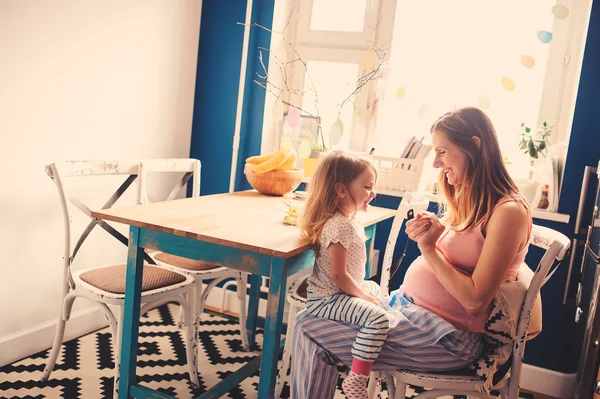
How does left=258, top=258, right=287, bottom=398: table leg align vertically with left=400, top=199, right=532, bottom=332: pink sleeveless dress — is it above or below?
below

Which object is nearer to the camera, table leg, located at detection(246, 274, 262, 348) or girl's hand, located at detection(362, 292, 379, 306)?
girl's hand, located at detection(362, 292, 379, 306)

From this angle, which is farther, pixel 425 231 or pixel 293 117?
pixel 293 117

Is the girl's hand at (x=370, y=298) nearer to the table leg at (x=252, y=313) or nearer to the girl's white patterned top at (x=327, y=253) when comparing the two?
the girl's white patterned top at (x=327, y=253)

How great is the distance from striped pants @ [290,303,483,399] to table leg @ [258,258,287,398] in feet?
0.24

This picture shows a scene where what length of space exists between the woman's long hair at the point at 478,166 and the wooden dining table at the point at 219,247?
0.48 metres

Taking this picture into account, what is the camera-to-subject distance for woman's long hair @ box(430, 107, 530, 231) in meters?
1.46

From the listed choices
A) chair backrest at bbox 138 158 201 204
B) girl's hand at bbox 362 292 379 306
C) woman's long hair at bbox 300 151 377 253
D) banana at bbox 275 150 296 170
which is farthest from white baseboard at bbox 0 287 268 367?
girl's hand at bbox 362 292 379 306

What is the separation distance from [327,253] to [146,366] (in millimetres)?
1213

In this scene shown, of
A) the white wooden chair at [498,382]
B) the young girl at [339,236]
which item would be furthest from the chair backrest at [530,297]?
the young girl at [339,236]

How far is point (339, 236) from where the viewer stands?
1.56 meters

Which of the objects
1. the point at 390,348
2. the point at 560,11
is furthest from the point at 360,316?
the point at 560,11

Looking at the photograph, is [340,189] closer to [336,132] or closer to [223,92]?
[336,132]

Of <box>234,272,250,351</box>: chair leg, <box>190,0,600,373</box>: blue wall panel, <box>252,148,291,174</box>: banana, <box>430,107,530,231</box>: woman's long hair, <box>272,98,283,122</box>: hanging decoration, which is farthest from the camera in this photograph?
<box>190,0,600,373</box>: blue wall panel

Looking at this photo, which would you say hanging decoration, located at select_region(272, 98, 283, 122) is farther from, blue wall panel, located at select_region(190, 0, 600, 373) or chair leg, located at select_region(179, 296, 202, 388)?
chair leg, located at select_region(179, 296, 202, 388)
